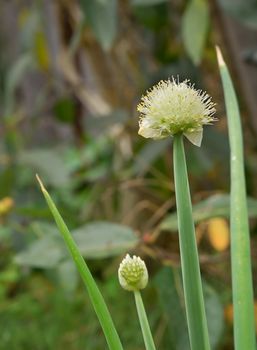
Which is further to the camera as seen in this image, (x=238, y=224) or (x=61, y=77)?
(x=61, y=77)

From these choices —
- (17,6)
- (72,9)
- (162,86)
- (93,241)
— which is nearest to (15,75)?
(72,9)

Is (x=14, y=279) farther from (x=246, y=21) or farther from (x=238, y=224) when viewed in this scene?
(x=238, y=224)

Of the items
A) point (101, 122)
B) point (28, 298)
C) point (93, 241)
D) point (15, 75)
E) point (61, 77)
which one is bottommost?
point (93, 241)

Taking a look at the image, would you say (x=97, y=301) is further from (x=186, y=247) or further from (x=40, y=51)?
(x=40, y=51)

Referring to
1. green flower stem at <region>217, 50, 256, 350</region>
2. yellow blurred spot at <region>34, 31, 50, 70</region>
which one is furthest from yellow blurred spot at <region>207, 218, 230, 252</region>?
green flower stem at <region>217, 50, 256, 350</region>

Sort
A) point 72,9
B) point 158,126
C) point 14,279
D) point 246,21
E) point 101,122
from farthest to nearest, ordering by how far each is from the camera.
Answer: point 14,279 < point 72,9 < point 101,122 < point 246,21 < point 158,126

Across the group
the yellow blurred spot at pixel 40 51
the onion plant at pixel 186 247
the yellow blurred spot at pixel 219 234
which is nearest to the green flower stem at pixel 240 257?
the onion plant at pixel 186 247
